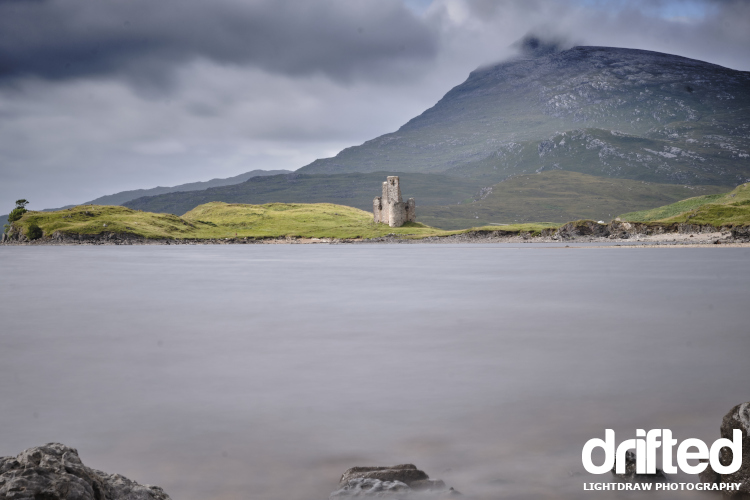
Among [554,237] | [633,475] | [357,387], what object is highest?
[554,237]

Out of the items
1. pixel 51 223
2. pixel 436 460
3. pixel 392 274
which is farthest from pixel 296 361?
pixel 51 223

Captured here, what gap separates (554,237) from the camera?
132m

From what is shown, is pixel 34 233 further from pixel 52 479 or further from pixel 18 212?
pixel 52 479

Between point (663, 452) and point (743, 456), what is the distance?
145 centimetres

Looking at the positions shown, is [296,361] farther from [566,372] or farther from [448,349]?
[566,372]

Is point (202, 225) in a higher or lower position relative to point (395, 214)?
lower

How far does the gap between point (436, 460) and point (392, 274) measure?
1589 inches

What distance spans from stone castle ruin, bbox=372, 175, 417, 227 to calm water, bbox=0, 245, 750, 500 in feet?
471

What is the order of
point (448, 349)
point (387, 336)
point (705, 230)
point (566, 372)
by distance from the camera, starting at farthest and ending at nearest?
point (705, 230)
point (387, 336)
point (448, 349)
point (566, 372)

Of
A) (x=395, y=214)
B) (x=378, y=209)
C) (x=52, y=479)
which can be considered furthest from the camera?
(x=378, y=209)

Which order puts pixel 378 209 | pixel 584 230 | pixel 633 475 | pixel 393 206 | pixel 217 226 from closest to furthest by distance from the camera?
1. pixel 633 475
2. pixel 584 230
3. pixel 393 206
4. pixel 378 209
5. pixel 217 226

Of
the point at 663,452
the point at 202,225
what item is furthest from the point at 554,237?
the point at 663,452

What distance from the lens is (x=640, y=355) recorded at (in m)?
14.6

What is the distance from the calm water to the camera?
7379 millimetres
